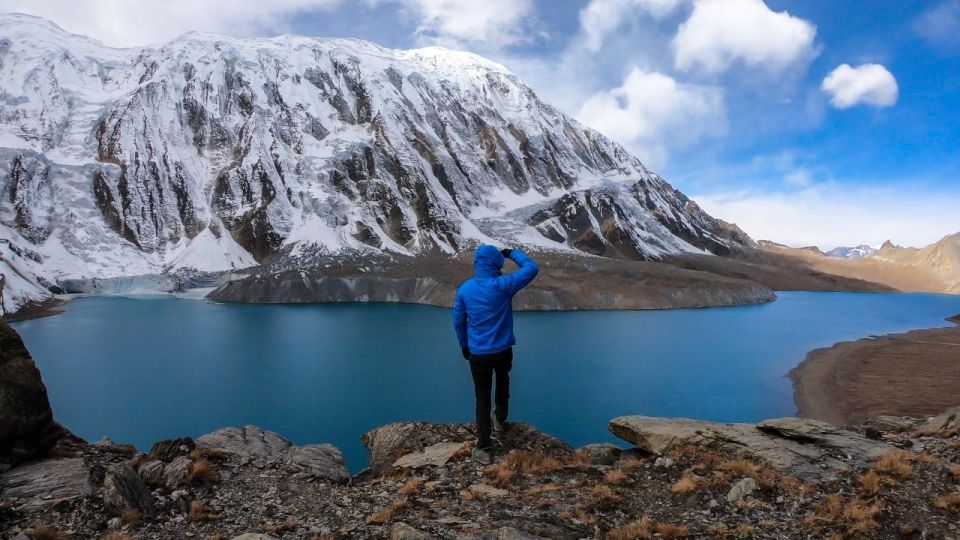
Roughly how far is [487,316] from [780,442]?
569 centimetres

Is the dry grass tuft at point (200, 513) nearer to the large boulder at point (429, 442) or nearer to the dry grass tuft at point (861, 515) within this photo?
the large boulder at point (429, 442)

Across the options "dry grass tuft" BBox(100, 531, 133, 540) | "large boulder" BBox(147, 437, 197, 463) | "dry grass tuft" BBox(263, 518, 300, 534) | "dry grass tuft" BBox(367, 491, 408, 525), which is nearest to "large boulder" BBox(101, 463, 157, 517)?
"dry grass tuft" BBox(100, 531, 133, 540)

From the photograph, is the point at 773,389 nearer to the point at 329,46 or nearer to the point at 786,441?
the point at 786,441

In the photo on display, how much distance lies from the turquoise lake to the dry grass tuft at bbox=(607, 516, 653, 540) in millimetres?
16616

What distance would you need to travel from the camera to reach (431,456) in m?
9.42

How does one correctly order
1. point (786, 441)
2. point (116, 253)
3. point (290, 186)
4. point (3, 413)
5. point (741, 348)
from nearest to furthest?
point (3, 413) < point (786, 441) < point (741, 348) < point (116, 253) < point (290, 186)

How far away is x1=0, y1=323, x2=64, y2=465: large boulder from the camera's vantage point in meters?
7.78

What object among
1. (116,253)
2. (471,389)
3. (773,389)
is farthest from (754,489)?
(116,253)

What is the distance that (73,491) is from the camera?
7090 millimetres

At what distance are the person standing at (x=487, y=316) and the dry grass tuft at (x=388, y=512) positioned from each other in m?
1.96

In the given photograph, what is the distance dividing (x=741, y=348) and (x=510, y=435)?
5134cm

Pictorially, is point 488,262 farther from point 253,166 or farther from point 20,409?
point 253,166

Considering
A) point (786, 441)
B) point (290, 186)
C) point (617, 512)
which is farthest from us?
point (290, 186)

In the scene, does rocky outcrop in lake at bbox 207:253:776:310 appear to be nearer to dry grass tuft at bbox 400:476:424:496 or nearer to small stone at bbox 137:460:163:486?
dry grass tuft at bbox 400:476:424:496
